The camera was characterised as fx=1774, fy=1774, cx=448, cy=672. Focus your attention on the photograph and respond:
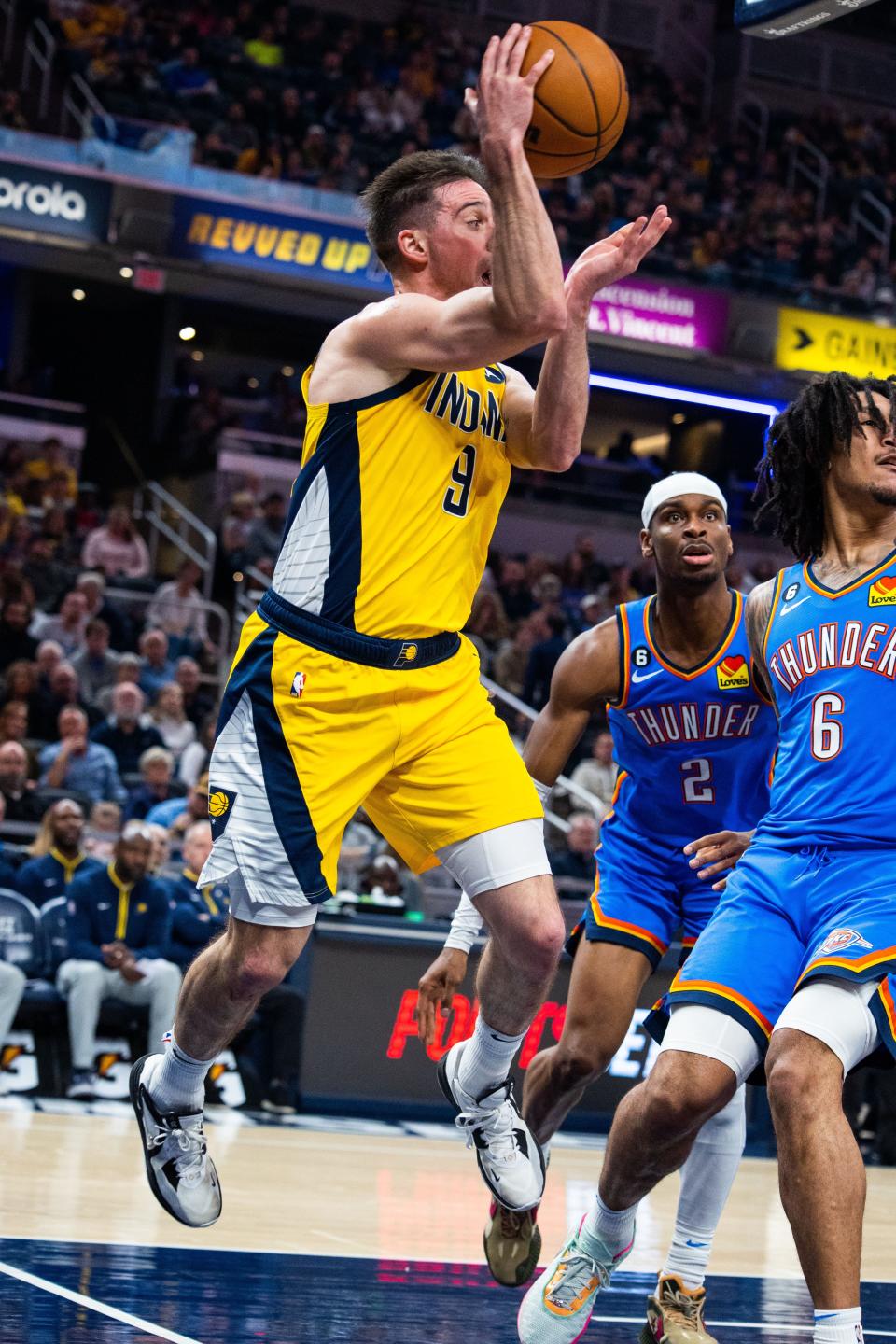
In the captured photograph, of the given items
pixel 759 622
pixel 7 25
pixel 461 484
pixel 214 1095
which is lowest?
pixel 214 1095

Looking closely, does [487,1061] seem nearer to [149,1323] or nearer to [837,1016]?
[149,1323]

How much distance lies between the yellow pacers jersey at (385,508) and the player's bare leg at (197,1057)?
2.67 feet

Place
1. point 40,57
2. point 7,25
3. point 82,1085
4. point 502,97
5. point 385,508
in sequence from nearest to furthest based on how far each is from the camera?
point 502,97
point 385,508
point 82,1085
point 40,57
point 7,25

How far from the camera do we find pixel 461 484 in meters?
4.46

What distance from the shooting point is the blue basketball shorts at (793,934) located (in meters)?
3.72

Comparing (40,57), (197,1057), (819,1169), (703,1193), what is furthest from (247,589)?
(819,1169)

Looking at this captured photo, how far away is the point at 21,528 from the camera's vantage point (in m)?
15.8

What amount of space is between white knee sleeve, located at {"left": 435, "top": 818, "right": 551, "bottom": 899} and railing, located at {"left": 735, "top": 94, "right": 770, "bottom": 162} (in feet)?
76.6

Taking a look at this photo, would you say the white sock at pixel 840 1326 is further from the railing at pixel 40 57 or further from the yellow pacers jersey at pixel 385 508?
the railing at pixel 40 57

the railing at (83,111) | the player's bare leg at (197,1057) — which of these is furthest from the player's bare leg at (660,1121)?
the railing at (83,111)

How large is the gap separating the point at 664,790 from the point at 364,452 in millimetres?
1713

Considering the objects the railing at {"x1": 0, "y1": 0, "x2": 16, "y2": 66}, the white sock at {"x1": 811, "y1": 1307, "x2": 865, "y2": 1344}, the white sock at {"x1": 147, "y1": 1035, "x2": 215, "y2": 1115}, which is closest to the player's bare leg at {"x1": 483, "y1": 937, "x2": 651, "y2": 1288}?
the white sock at {"x1": 147, "y1": 1035, "x2": 215, "y2": 1115}

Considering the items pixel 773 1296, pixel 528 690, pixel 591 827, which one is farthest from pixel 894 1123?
pixel 528 690

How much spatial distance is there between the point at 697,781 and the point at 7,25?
18.0m
